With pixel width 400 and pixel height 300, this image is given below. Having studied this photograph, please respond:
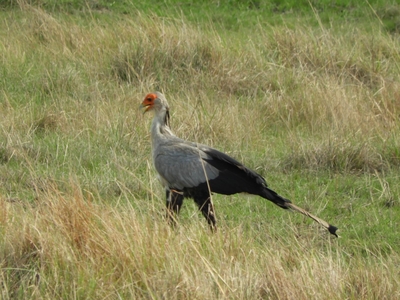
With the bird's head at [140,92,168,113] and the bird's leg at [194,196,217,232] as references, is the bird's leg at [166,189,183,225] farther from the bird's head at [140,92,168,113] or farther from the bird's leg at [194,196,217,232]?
the bird's head at [140,92,168,113]

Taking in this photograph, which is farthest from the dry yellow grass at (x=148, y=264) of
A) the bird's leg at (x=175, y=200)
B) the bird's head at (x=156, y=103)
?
the bird's head at (x=156, y=103)

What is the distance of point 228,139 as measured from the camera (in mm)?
6965

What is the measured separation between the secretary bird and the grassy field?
147mm

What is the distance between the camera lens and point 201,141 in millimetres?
6910

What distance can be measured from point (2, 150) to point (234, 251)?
262 centimetres

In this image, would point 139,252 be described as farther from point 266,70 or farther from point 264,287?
point 266,70

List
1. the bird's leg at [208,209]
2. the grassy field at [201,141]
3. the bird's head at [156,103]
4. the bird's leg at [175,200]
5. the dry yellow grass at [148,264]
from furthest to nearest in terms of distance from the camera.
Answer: the bird's head at [156,103] < the bird's leg at [175,200] < the bird's leg at [208,209] < the grassy field at [201,141] < the dry yellow grass at [148,264]

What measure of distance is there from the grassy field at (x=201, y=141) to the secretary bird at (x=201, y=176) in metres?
0.15

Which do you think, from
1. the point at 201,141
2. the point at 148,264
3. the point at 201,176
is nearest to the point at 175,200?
the point at 201,176

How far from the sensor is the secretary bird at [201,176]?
509 centimetres

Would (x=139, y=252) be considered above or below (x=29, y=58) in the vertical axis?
above

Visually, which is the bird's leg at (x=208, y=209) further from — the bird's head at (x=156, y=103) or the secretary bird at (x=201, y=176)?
the bird's head at (x=156, y=103)

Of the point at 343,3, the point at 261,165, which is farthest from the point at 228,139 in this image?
the point at 343,3

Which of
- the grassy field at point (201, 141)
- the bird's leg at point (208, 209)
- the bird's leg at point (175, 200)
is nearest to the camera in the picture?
the grassy field at point (201, 141)
